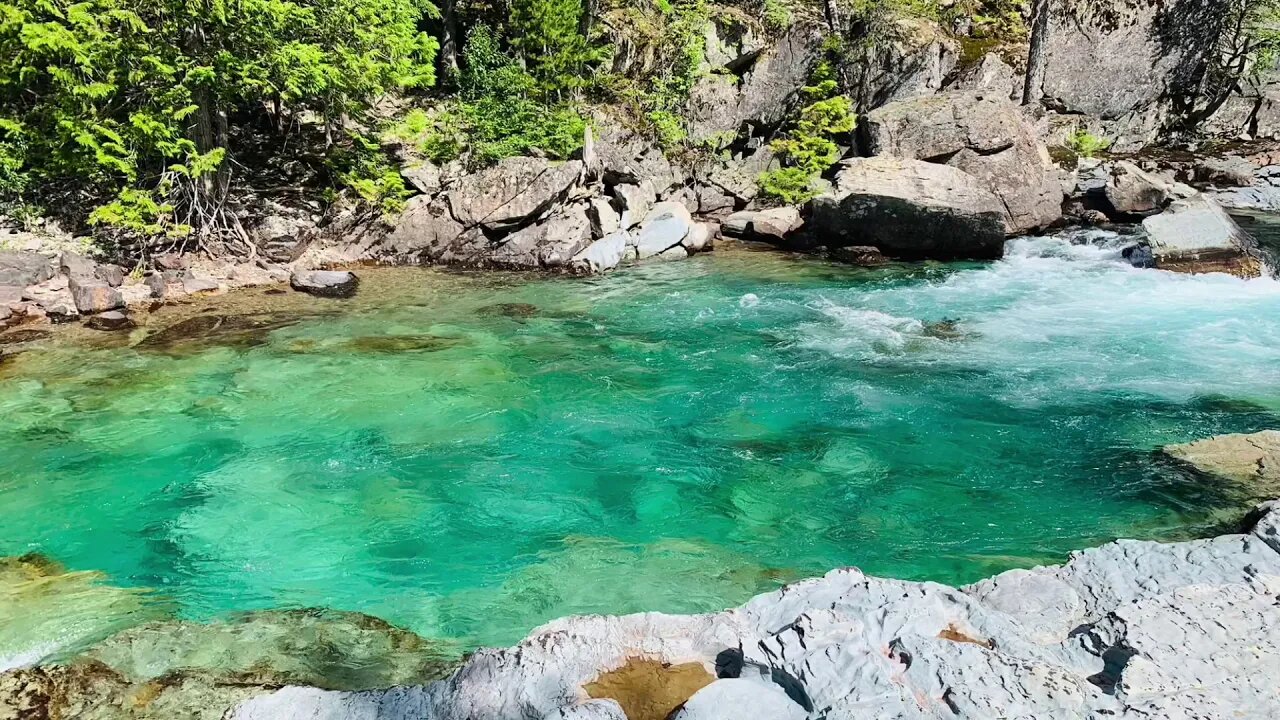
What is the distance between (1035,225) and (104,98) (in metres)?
19.4

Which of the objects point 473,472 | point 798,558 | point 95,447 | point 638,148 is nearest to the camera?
point 798,558

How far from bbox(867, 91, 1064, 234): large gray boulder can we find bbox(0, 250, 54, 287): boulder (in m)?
17.6

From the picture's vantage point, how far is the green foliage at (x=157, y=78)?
518 inches

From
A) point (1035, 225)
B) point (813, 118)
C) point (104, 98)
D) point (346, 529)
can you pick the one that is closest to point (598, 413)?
point (346, 529)

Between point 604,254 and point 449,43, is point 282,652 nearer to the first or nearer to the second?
point 604,254

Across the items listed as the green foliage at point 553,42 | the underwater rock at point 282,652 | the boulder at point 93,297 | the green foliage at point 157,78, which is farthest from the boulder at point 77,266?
the green foliage at point 553,42

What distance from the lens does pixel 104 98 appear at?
47.3 ft

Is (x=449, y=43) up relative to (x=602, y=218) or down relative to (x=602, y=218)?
up

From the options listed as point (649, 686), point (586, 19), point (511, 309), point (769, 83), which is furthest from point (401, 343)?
point (769, 83)

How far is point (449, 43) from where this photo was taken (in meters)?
23.2

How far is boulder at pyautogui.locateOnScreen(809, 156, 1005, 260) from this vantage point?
642 inches

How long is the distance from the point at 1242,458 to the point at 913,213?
10379 mm

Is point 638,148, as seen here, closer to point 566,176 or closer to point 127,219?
point 566,176

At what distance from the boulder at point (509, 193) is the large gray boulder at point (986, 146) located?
27.3ft
